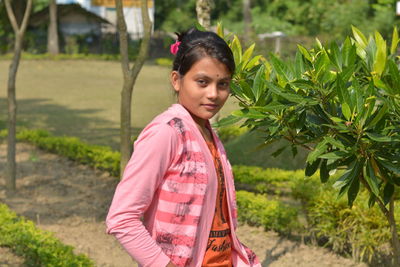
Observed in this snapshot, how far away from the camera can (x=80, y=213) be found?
7.71 metres

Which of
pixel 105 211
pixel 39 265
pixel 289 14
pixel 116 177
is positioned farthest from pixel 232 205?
pixel 289 14

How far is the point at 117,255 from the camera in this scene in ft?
20.9

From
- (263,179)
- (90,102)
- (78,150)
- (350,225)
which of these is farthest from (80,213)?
(90,102)

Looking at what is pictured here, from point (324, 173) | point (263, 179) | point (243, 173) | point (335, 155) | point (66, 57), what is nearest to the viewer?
point (335, 155)

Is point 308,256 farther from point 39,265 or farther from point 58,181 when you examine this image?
point 58,181

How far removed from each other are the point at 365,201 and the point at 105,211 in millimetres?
3108

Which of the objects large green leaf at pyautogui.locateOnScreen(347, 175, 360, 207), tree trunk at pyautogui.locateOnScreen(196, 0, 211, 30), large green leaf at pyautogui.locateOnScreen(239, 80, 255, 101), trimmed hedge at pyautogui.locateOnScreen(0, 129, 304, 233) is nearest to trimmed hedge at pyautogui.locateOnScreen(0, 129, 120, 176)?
trimmed hedge at pyautogui.locateOnScreen(0, 129, 304, 233)

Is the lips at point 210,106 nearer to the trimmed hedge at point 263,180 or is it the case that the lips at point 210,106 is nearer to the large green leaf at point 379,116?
the large green leaf at point 379,116

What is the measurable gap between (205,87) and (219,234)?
0.60 metres

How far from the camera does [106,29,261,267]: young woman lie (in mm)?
2340

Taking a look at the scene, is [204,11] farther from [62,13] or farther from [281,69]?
[62,13]

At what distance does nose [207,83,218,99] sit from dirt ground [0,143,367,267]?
391cm

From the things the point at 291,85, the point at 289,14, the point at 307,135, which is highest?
the point at 291,85

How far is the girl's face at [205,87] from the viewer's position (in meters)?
2.53
